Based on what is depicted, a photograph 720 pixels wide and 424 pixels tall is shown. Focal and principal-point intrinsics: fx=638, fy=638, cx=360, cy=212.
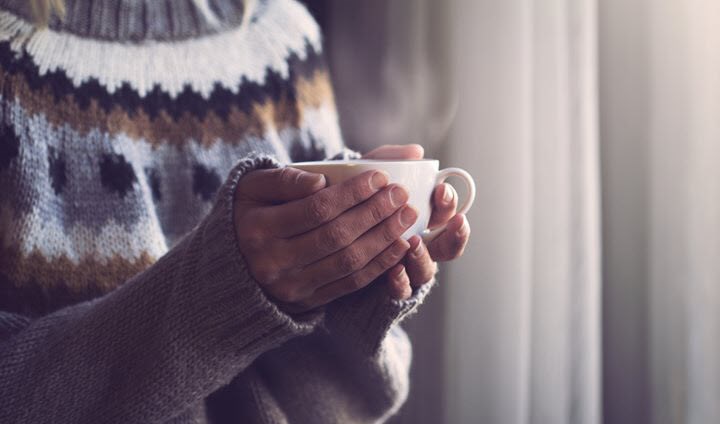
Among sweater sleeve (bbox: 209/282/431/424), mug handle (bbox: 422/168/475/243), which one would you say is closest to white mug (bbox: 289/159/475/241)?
mug handle (bbox: 422/168/475/243)

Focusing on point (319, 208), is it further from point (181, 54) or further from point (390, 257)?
point (181, 54)

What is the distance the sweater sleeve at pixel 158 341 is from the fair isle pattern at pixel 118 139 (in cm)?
11

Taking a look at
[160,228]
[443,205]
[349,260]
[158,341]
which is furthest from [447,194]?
[160,228]

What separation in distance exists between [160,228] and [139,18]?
0.88 feet

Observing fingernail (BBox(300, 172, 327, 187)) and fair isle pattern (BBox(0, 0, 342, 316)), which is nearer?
fingernail (BBox(300, 172, 327, 187))

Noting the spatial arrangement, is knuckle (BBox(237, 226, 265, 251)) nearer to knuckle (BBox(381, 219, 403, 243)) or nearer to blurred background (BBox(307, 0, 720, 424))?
knuckle (BBox(381, 219, 403, 243))

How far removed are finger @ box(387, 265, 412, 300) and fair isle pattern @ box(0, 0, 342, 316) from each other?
271mm

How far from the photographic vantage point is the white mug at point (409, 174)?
48 centimetres

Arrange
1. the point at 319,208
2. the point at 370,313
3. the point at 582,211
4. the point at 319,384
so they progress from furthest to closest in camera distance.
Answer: the point at 582,211 → the point at 319,384 → the point at 370,313 → the point at 319,208

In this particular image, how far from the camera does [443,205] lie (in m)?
0.55

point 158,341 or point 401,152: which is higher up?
point 401,152

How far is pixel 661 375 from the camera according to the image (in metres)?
0.76

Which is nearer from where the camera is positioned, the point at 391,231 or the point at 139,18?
the point at 391,231

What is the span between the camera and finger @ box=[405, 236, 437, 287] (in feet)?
1.72
